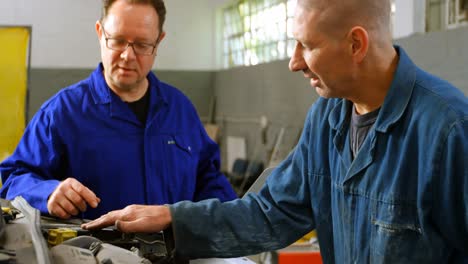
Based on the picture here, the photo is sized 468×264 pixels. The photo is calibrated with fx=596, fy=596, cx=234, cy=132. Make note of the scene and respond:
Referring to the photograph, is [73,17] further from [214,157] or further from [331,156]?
[331,156]

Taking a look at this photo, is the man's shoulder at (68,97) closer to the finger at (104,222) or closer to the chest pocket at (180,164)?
the chest pocket at (180,164)

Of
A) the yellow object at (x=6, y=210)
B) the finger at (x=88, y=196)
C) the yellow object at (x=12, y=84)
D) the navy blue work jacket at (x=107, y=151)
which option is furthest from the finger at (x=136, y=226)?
the yellow object at (x=12, y=84)

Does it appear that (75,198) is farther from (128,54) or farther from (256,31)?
(256,31)

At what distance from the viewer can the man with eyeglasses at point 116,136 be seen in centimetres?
180

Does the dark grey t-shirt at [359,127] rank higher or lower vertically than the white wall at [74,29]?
lower

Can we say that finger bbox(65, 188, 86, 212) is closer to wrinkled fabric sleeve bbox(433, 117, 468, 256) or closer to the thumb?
the thumb

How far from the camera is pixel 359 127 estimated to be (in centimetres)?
142

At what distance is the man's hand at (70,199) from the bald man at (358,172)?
11 cm

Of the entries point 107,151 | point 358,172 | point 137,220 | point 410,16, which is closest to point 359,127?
point 358,172

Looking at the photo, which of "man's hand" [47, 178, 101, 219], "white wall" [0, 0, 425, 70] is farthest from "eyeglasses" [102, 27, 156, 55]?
"white wall" [0, 0, 425, 70]

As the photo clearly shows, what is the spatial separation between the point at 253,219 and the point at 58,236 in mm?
510

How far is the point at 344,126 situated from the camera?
145cm

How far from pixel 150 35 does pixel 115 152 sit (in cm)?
38

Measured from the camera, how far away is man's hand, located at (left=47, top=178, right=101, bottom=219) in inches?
61.1
